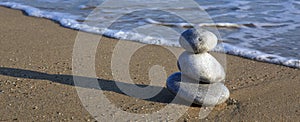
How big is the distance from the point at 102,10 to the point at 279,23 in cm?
322

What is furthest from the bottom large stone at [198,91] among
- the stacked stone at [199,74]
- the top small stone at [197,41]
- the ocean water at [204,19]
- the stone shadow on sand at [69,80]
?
the ocean water at [204,19]

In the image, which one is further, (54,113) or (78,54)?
(78,54)

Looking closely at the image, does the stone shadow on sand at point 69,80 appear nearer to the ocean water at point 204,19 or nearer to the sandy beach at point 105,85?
the sandy beach at point 105,85

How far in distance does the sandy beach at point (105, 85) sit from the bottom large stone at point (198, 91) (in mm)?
85

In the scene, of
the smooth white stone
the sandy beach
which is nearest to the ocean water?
the sandy beach

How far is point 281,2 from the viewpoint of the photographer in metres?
8.41

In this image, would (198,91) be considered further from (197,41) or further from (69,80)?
(69,80)

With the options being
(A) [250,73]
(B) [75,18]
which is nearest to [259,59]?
(A) [250,73]

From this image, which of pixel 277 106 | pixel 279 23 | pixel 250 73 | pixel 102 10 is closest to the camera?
pixel 277 106

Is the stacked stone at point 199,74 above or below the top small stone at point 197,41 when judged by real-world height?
below

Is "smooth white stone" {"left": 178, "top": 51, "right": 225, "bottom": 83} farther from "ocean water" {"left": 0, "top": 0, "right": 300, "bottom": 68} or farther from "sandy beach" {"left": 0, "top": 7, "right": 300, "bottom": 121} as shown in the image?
"ocean water" {"left": 0, "top": 0, "right": 300, "bottom": 68}

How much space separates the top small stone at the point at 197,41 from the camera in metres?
3.60

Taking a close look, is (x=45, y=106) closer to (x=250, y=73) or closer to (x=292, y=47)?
(x=250, y=73)

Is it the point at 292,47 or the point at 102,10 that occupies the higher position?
the point at 292,47
